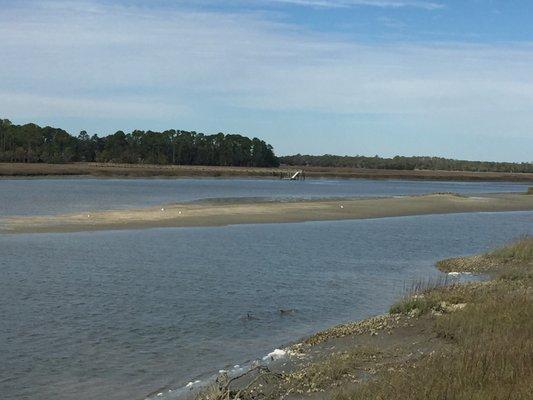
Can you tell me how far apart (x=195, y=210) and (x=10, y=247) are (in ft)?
60.8

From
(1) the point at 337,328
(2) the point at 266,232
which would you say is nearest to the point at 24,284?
(1) the point at 337,328

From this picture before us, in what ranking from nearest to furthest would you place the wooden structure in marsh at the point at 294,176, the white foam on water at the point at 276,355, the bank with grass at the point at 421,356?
1. the bank with grass at the point at 421,356
2. the white foam on water at the point at 276,355
3. the wooden structure in marsh at the point at 294,176

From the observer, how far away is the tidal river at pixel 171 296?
36.6 ft

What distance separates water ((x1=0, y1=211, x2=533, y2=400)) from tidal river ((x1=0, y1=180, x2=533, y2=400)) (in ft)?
0.11

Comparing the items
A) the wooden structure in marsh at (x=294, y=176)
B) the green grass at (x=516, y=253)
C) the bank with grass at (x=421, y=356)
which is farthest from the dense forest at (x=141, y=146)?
the bank with grass at (x=421, y=356)

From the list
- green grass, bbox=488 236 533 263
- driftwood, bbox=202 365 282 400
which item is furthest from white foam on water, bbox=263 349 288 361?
green grass, bbox=488 236 533 263

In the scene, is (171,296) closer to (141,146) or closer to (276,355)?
(276,355)

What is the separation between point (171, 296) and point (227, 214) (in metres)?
23.9

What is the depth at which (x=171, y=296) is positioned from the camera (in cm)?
1680

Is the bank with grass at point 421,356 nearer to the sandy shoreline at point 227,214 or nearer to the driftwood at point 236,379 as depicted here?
the driftwood at point 236,379

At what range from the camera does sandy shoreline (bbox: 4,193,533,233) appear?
32.9 m

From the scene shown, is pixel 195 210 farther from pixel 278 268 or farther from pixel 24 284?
pixel 24 284

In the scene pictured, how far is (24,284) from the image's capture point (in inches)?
699

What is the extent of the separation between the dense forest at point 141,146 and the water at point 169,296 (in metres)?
116
